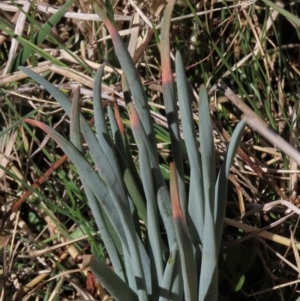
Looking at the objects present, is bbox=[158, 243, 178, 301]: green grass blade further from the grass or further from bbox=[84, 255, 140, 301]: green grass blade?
the grass

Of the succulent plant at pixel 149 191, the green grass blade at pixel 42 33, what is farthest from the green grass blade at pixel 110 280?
the green grass blade at pixel 42 33

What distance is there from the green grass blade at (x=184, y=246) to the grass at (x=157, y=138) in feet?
0.79

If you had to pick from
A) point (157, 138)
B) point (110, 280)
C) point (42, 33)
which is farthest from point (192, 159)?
point (42, 33)

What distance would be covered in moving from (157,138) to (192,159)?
39cm

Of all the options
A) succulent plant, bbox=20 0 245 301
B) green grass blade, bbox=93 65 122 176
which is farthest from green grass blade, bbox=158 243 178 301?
green grass blade, bbox=93 65 122 176

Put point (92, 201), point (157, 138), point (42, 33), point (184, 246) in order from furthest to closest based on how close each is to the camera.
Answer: point (42, 33), point (157, 138), point (92, 201), point (184, 246)

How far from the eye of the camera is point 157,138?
1177 millimetres

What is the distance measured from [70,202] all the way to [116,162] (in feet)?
1.58

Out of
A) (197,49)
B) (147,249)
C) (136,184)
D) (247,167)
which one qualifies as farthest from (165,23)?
(197,49)

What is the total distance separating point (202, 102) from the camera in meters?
0.75

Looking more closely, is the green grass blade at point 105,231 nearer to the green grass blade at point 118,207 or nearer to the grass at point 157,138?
the green grass blade at point 118,207

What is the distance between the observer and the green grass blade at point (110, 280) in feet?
2.31

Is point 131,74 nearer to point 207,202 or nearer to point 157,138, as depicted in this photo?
point 207,202

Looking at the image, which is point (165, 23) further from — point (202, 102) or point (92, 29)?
point (92, 29)
